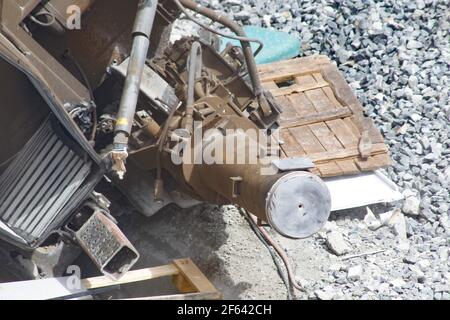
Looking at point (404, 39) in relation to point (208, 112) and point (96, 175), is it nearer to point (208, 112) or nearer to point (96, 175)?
point (208, 112)

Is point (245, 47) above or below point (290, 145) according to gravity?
above

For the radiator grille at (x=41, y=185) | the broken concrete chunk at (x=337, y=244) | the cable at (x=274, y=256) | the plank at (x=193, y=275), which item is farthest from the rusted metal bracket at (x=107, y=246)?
the broken concrete chunk at (x=337, y=244)

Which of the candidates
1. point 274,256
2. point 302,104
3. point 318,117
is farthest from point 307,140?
point 274,256

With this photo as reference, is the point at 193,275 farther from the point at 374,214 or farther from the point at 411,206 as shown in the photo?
the point at 411,206

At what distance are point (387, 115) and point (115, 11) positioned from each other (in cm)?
185

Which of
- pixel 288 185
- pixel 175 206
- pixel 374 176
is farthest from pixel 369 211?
pixel 288 185

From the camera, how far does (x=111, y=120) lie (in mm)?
5047

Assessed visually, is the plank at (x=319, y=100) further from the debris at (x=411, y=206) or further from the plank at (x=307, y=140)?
the debris at (x=411, y=206)

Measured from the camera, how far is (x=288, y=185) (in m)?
4.12

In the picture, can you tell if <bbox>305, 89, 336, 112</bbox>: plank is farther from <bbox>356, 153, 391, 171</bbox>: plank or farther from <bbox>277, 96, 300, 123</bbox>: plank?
<bbox>356, 153, 391, 171</bbox>: plank

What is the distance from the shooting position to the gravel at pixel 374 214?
16.5ft

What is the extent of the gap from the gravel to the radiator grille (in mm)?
739

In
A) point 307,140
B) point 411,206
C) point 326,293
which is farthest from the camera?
point 307,140

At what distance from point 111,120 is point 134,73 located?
1.67ft
